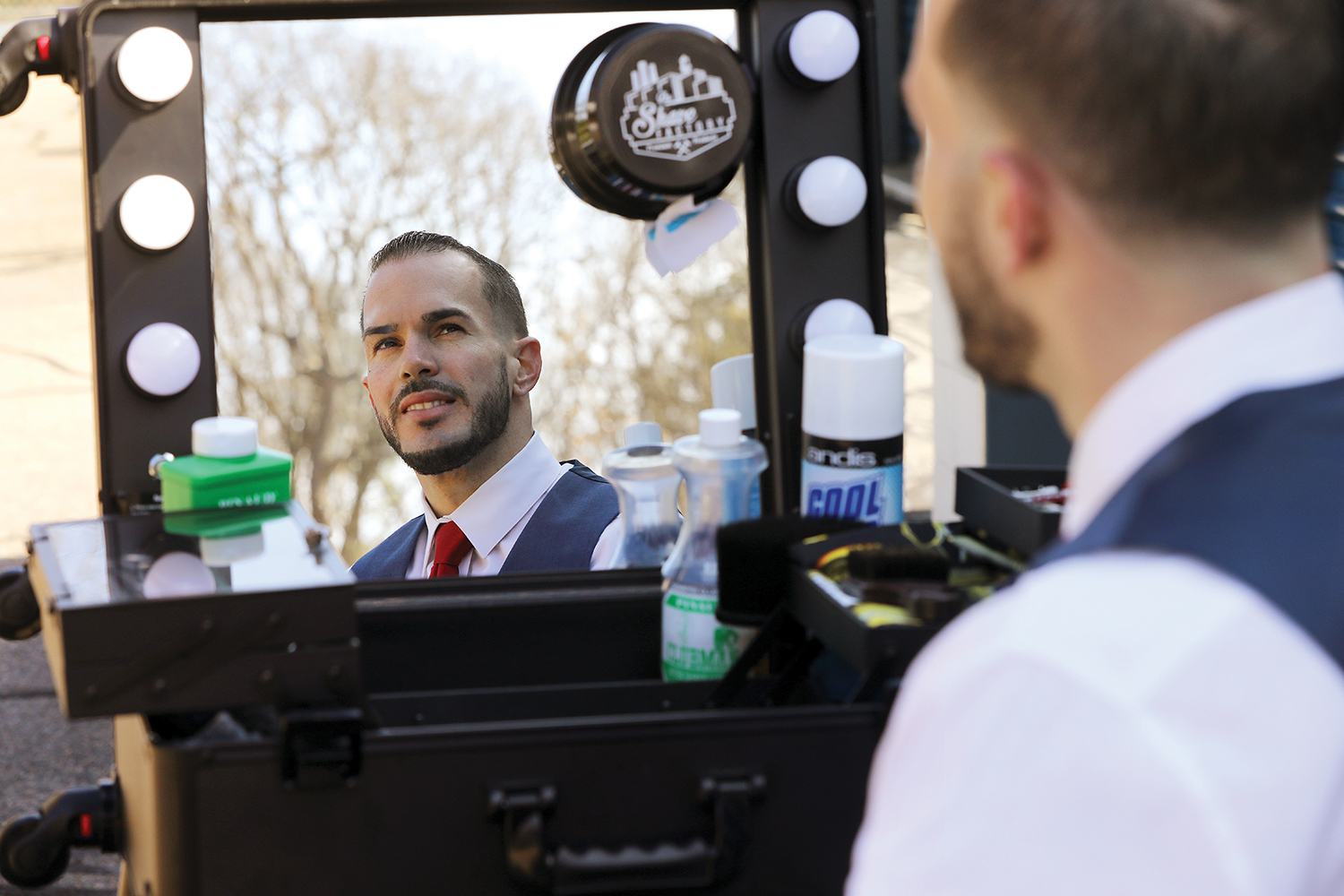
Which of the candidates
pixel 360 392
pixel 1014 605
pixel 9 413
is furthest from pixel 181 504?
pixel 9 413

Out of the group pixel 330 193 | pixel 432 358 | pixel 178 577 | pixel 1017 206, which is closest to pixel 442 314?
pixel 432 358

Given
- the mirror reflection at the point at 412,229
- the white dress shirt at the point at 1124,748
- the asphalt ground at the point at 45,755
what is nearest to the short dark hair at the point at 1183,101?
the white dress shirt at the point at 1124,748

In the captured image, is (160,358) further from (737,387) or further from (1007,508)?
(1007,508)

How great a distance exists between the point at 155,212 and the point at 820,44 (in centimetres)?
55

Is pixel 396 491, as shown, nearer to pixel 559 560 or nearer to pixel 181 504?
pixel 559 560

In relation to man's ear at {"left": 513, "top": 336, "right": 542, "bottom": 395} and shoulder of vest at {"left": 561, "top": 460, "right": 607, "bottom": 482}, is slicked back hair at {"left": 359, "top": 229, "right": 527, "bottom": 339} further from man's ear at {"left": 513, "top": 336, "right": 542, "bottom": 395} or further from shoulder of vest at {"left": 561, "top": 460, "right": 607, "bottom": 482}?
shoulder of vest at {"left": 561, "top": 460, "right": 607, "bottom": 482}

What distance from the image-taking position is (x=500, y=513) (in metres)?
1.28

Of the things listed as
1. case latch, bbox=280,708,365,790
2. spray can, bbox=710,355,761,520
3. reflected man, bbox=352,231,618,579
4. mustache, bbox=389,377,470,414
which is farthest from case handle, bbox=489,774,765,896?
mustache, bbox=389,377,470,414

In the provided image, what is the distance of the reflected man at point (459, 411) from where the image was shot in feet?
4.07

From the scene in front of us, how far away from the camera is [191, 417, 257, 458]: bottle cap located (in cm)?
83

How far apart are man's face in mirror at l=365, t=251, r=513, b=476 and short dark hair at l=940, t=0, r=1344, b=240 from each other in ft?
2.85

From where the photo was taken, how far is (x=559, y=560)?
120 cm

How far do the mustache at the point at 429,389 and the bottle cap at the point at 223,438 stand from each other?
0.41 m

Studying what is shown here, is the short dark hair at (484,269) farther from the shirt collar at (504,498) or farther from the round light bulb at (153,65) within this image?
the round light bulb at (153,65)
